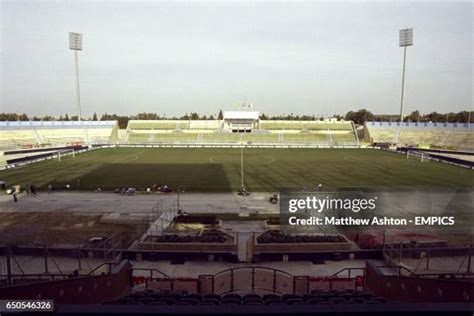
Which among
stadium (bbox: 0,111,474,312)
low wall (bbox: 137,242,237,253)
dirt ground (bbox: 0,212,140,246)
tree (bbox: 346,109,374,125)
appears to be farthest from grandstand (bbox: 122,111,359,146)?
low wall (bbox: 137,242,237,253)

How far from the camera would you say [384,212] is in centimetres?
2608

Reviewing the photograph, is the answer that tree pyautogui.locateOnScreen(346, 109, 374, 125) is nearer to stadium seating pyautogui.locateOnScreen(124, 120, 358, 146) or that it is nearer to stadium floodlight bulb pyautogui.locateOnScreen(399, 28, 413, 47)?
stadium seating pyautogui.locateOnScreen(124, 120, 358, 146)

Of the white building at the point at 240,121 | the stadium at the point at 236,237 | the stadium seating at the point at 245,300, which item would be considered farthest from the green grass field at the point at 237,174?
the white building at the point at 240,121

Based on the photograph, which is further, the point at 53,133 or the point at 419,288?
the point at 53,133

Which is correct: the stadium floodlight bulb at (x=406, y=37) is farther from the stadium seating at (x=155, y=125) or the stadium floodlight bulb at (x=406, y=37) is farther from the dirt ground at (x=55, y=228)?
the dirt ground at (x=55, y=228)

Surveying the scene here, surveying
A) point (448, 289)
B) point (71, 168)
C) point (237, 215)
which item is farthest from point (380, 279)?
point (71, 168)

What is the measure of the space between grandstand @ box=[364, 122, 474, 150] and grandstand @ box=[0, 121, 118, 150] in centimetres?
7561

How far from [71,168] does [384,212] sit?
4149cm

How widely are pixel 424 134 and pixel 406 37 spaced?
2539 centimetres

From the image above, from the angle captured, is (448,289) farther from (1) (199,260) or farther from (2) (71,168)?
(2) (71,168)

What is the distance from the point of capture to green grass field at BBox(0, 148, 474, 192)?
38000 mm

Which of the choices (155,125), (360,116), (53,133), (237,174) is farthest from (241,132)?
(360,116)

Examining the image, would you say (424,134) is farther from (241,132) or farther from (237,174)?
(237,174)

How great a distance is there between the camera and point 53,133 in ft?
301
